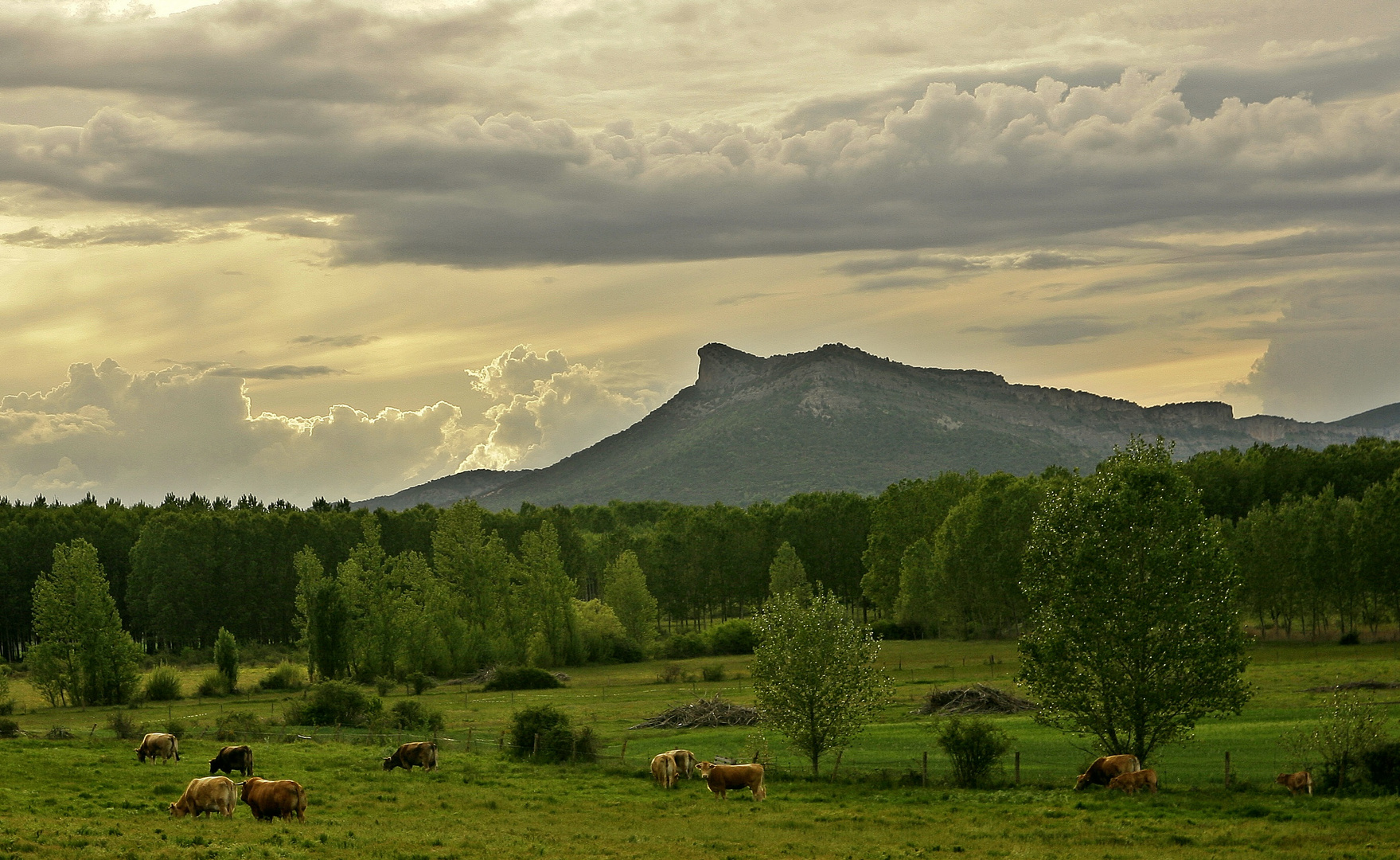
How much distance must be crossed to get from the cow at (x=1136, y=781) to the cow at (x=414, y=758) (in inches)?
1081

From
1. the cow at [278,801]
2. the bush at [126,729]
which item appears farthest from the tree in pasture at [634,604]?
the cow at [278,801]

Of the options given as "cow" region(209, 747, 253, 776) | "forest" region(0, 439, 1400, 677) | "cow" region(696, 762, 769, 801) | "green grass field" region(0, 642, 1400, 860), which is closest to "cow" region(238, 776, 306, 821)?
"green grass field" region(0, 642, 1400, 860)

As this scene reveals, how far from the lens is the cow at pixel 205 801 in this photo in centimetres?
3719

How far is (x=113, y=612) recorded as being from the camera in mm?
92188

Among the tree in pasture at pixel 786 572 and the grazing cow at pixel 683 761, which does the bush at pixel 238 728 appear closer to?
the grazing cow at pixel 683 761

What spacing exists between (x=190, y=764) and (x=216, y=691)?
52321 millimetres

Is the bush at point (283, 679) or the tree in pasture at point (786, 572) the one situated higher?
the tree in pasture at point (786, 572)

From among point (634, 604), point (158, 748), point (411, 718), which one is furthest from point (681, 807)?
point (634, 604)

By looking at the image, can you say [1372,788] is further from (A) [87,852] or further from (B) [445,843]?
(A) [87,852]

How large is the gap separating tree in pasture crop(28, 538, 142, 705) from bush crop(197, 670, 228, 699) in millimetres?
6124

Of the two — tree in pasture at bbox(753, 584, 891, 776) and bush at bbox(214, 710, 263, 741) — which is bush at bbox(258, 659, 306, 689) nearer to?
bush at bbox(214, 710, 263, 741)

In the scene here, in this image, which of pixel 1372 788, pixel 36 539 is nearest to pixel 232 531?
pixel 36 539

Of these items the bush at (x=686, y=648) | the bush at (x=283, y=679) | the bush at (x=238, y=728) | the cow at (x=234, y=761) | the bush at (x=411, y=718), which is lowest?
the bush at (x=686, y=648)

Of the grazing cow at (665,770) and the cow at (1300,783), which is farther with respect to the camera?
the grazing cow at (665,770)
